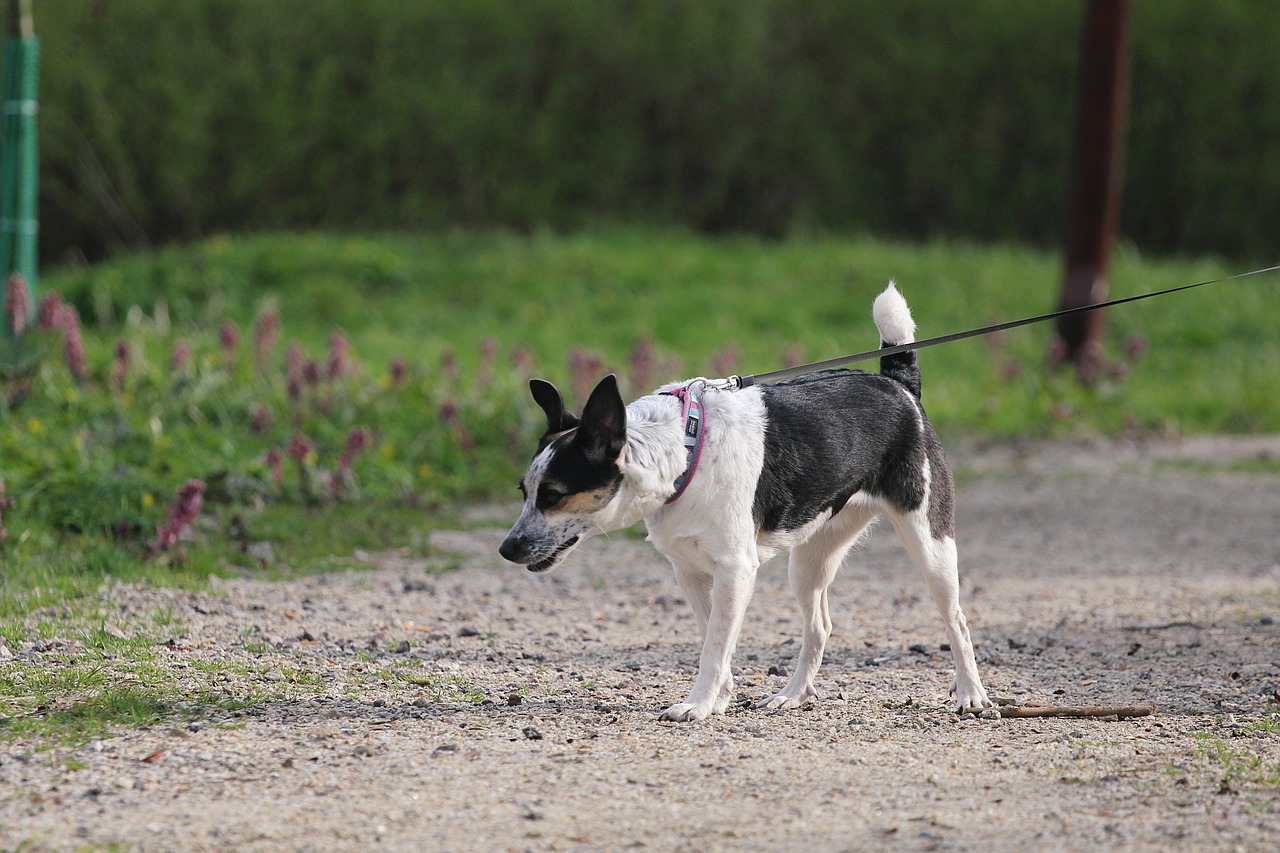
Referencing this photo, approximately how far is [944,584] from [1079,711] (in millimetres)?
543

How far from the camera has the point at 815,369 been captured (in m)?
5.09

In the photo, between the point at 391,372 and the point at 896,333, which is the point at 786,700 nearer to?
the point at 896,333

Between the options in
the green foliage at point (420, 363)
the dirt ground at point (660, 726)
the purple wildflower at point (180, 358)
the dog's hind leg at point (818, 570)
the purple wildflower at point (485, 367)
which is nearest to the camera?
the dirt ground at point (660, 726)

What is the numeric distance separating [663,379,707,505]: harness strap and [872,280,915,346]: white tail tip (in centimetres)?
74

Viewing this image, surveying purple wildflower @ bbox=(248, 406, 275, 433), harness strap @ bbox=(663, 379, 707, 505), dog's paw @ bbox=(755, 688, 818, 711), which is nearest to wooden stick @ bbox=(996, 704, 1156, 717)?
dog's paw @ bbox=(755, 688, 818, 711)

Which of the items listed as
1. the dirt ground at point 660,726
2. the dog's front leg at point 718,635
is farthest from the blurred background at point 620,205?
the dog's front leg at point 718,635

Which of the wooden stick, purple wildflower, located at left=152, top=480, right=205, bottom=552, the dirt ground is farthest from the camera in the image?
purple wildflower, located at left=152, top=480, right=205, bottom=552

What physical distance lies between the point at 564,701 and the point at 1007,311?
9.56 metres

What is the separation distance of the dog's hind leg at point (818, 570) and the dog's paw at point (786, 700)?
22 mm

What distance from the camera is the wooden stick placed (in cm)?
421

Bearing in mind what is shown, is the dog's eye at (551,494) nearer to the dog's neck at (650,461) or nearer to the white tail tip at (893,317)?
the dog's neck at (650,461)

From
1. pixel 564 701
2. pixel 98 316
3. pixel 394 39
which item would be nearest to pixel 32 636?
pixel 564 701

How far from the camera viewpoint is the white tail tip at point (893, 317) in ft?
15.2

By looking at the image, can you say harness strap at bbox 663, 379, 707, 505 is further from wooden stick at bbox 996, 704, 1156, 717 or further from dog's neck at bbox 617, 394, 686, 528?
wooden stick at bbox 996, 704, 1156, 717
